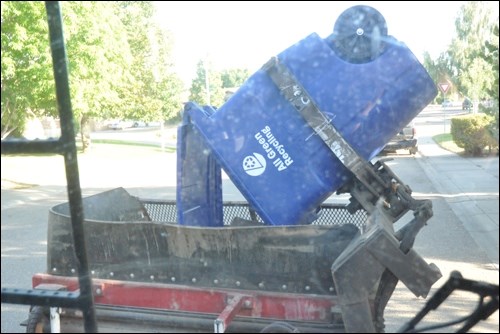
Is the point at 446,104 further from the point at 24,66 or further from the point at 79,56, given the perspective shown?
the point at 24,66

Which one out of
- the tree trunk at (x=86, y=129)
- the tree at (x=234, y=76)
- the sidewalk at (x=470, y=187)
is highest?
the tree at (x=234, y=76)

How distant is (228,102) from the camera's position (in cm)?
325

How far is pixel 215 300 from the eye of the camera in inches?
109

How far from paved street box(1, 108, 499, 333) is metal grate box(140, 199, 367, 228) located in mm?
177

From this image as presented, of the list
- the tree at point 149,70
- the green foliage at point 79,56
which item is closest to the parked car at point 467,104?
the tree at point 149,70

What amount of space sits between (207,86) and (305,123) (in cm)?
104

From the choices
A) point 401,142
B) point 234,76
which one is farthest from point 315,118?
point 401,142

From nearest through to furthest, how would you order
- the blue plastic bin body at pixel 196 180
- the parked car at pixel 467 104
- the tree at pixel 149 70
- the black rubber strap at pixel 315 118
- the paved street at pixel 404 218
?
the paved street at pixel 404 218 → the tree at pixel 149 70 → the black rubber strap at pixel 315 118 → the parked car at pixel 467 104 → the blue plastic bin body at pixel 196 180

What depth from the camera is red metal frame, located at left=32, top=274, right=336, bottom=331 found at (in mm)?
2631

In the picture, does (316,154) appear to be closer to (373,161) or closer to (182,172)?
(373,161)

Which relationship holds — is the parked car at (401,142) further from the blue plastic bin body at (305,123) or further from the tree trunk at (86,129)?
the tree trunk at (86,129)

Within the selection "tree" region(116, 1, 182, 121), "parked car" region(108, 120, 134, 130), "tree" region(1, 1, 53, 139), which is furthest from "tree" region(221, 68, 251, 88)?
"tree" region(1, 1, 53, 139)

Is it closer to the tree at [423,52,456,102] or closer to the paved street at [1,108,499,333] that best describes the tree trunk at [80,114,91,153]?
the paved street at [1,108,499,333]

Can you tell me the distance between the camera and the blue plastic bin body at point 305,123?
120 inches
